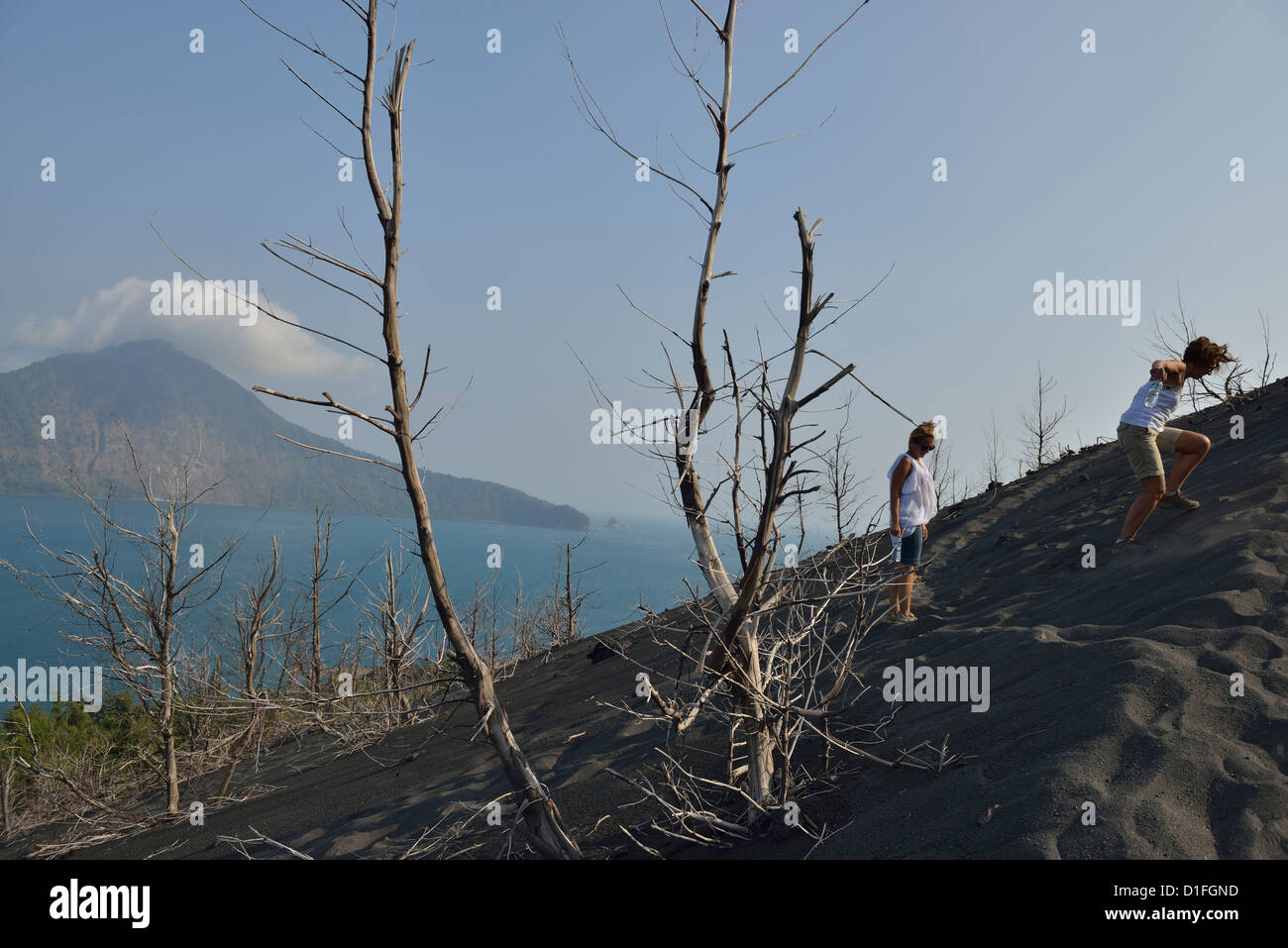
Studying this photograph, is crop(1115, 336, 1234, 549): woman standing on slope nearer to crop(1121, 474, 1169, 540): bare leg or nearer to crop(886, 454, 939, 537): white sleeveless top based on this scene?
crop(1121, 474, 1169, 540): bare leg

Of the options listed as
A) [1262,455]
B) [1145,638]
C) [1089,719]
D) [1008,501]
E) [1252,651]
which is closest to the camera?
[1089,719]

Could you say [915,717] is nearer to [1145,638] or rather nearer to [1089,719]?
[1089,719]

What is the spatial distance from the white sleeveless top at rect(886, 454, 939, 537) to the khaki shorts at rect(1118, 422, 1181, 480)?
158 cm

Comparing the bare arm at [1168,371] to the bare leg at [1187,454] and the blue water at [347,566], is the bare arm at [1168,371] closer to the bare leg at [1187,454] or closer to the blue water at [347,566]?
the bare leg at [1187,454]

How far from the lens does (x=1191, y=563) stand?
16.1 feet

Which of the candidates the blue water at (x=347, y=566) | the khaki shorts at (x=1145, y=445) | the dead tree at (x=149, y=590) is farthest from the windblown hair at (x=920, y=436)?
the blue water at (x=347, y=566)

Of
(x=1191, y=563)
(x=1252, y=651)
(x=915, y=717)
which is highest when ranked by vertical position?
(x=1191, y=563)

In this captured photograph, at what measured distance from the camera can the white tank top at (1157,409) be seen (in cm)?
586

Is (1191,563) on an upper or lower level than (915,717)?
upper

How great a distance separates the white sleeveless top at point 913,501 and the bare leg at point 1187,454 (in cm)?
208


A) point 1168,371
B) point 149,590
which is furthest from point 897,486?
point 149,590
